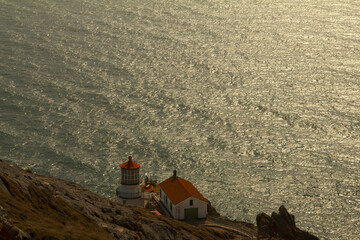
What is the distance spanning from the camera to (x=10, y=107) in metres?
96.8

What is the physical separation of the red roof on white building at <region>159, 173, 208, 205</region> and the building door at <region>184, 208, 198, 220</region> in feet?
4.91

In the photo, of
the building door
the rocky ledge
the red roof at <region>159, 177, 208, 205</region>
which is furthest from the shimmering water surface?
the rocky ledge

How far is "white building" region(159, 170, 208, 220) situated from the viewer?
201 ft

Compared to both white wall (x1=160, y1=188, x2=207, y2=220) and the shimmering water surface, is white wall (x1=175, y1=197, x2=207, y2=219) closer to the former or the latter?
white wall (x1=160, y1=188, x2=207, y2=220)

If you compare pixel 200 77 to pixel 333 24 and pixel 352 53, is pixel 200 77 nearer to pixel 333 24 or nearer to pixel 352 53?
pixel 352 53

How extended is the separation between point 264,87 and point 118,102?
105ft

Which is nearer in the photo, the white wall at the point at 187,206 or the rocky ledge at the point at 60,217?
the rocky ledge at the point at 60,217

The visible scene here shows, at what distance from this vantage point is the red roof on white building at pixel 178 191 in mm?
61781

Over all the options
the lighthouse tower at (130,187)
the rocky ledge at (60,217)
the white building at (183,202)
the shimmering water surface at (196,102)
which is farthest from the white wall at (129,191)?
the rocky ledge at (60,217)

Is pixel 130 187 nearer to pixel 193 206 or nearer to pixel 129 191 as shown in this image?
pixel 129 191

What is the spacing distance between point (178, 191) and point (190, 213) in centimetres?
296

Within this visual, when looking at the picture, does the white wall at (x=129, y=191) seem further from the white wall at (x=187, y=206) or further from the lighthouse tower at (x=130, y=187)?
the white wall at (x=187, y=206)

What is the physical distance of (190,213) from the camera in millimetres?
62000

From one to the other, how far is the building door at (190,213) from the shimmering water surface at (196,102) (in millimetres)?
9887
